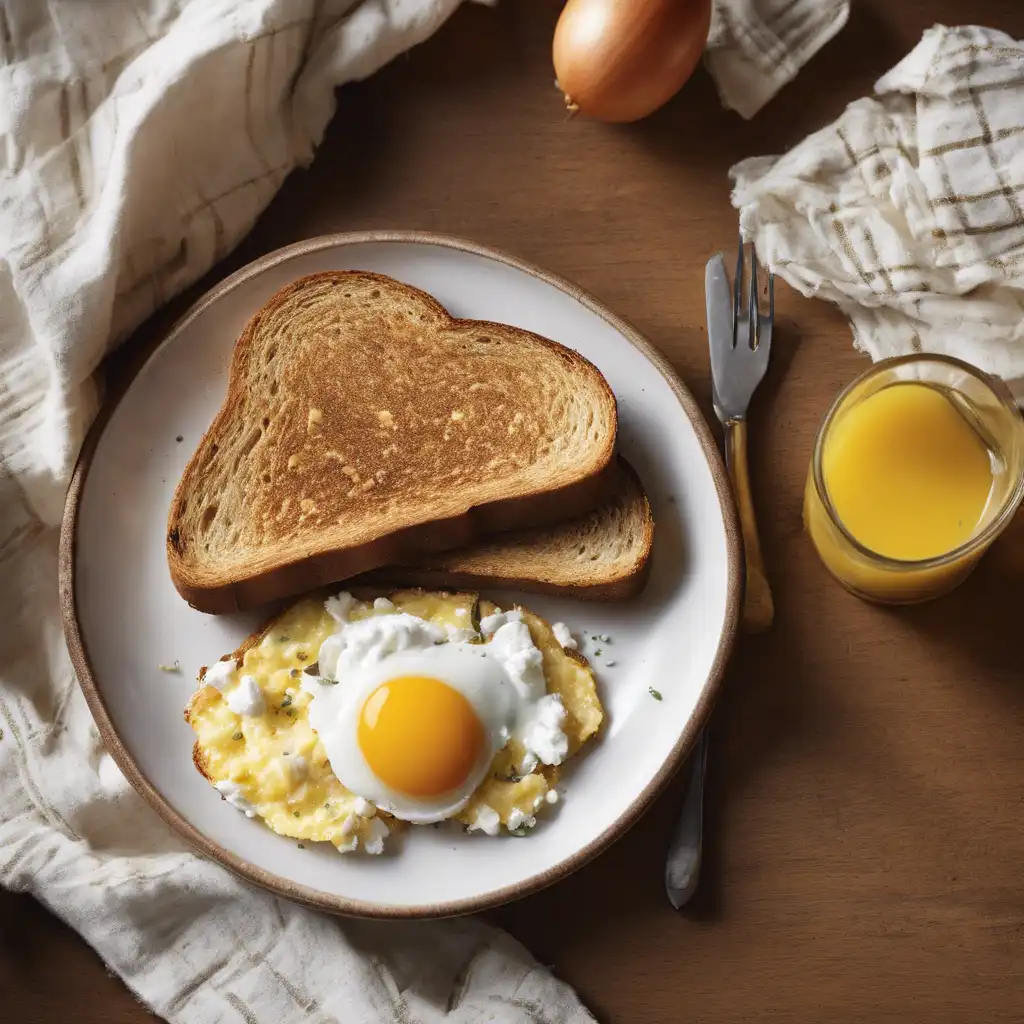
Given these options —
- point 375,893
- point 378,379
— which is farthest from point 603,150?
point 375,893

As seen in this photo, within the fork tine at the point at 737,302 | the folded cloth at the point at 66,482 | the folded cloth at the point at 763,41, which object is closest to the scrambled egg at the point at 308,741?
the folded cloth at the point at 66,482

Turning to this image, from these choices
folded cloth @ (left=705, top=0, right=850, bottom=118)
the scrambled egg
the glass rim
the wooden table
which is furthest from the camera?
folded cloth @ (left=705, top=0, right=850, bottom=118)

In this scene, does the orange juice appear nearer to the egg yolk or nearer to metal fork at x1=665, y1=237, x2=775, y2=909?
metal fork at x1=665, y1=237, x2=775, y2=909

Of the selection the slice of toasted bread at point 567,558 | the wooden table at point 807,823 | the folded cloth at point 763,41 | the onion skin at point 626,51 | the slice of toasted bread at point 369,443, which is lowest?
the wooden table at point 807,823

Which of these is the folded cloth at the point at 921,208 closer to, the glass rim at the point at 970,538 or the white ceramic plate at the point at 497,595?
the glass rim at the point at 970,538

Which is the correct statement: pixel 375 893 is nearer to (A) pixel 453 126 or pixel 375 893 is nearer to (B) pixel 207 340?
(B) pixel 207 340

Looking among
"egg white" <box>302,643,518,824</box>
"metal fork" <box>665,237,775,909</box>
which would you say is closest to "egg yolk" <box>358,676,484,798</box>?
"egg white" <box>302,643,518,824</box>
